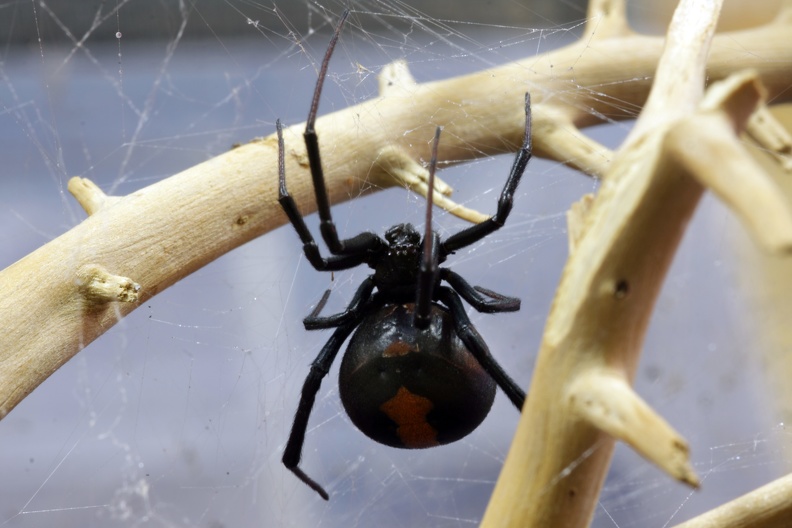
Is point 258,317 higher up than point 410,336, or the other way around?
point 410,336

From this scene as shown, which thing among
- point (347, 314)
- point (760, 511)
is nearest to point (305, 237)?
point (347, 314)

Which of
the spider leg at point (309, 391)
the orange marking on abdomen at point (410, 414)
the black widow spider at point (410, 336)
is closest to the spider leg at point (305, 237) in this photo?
the black widow spider at point (410, 336)

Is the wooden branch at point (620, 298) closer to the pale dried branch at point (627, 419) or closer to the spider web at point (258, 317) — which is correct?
the pale dried branch at point (627, 419)

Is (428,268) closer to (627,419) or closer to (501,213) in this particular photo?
(501,213)

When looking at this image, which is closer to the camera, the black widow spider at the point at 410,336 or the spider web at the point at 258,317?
the black widow spider at the point at 410,336

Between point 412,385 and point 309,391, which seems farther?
point 309,391

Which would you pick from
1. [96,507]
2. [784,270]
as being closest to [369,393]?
[96,507]

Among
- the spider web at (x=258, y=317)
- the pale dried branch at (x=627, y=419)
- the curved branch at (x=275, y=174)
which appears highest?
the pale dried branch at (x=627, y=419)

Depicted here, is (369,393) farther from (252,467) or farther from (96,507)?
(96,507)
